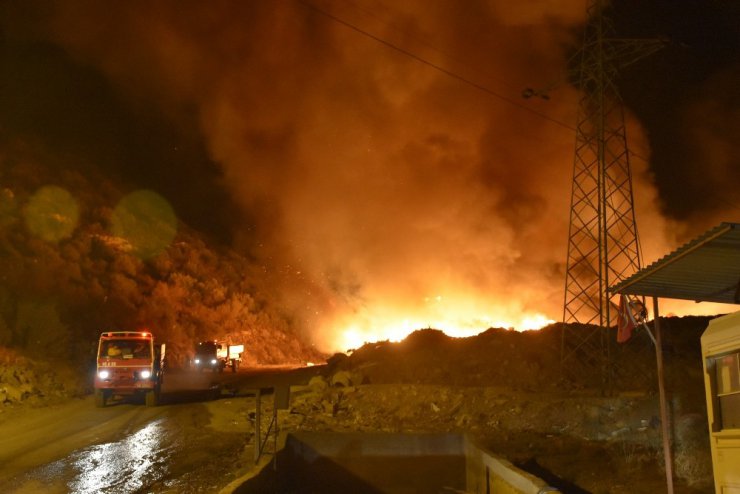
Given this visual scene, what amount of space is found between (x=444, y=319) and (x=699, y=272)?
2663 centimetres

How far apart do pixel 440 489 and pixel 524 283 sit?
21.1m

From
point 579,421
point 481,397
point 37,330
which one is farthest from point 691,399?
point 37,330

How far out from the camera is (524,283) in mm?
33188

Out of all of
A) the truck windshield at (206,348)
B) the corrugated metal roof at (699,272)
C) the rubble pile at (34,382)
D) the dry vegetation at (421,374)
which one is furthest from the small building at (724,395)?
the truck windshield at (206,348)

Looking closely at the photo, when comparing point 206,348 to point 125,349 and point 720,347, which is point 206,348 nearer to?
point 125,349

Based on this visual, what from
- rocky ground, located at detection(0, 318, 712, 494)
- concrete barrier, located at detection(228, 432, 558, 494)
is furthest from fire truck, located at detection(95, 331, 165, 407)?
concrete barrier, located at detection(228, 432, 558, 494)

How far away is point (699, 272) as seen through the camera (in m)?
7.75

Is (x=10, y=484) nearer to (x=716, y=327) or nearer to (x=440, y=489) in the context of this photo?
(x=440, y=489)

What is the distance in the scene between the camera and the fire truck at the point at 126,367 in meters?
20.1

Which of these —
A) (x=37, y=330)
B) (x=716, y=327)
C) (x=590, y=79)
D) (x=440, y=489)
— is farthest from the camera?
(x=37, y=330)

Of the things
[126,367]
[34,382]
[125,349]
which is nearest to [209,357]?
[34,382]

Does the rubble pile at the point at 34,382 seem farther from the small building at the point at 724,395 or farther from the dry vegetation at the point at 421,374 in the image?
the small building at the point at 724,395

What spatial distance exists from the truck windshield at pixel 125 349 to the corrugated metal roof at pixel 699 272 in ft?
52.7

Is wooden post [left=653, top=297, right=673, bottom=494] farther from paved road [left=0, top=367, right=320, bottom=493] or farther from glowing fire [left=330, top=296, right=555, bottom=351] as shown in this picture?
glowing fire [left=330, top=296, right=555, bottom=351]
